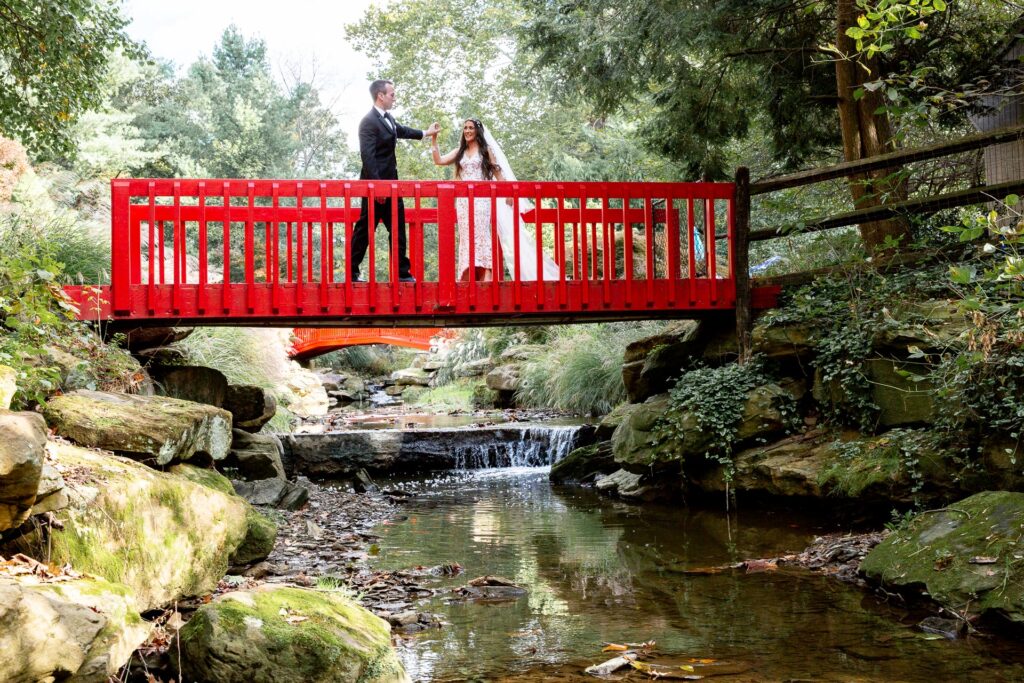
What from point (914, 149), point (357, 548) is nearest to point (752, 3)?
point (914, 149)

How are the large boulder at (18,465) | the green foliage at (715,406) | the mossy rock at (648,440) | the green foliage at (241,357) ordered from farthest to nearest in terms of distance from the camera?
the green foliage at (241,357)
the mossy rock at (648,440)
the green foliage at (715,406)
the large boulder at (18,465)

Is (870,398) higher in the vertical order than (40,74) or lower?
lower

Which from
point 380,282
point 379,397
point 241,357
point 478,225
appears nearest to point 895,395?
point 478,225

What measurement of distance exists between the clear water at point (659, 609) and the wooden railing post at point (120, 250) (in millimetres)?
2997

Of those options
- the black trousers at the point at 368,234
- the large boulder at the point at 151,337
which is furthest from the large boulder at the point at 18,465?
the large boulder at the point at 151,337

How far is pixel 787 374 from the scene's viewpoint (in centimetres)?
797

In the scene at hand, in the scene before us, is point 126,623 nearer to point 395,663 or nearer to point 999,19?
point 395,663

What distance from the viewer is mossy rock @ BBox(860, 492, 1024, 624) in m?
4.30

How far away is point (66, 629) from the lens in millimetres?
2777

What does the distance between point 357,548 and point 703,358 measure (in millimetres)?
4093

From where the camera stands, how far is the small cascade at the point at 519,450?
10945 millimetres

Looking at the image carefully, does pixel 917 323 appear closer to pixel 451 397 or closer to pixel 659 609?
pixel 659 609

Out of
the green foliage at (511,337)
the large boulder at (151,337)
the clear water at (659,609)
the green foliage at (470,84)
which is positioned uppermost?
the green foliage at (470,84)

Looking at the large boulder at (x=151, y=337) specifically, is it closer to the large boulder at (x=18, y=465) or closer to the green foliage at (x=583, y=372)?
the large boulder at (x=18, y=465)
